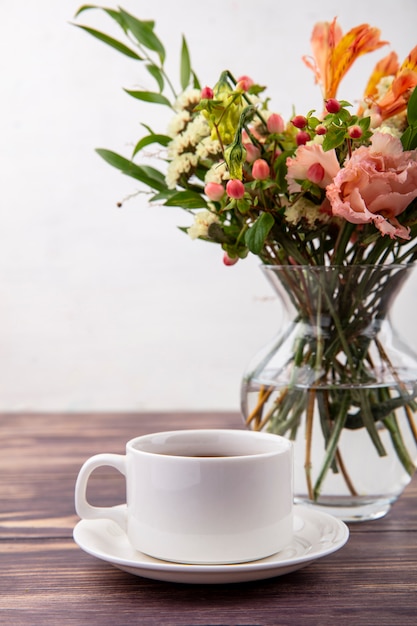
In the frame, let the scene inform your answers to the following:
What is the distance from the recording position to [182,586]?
1.58ft

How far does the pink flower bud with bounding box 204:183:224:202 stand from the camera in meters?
0.61

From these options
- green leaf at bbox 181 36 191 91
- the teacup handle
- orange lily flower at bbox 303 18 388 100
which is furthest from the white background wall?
the teacup handle

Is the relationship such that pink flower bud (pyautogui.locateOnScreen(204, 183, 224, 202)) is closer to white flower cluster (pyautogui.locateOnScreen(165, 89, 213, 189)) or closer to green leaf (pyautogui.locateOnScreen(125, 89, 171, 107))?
white flower cluster (pyautogui.locateOnScreen(165, 89, 213, 189))

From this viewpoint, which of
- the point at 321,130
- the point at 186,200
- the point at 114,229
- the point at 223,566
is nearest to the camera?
the point at 223,566

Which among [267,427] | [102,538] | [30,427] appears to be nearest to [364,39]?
[267,427]

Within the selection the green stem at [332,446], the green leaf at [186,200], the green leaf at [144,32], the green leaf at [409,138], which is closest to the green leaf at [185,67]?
the green leaf at [144,32]

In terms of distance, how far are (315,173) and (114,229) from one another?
62.1 inches

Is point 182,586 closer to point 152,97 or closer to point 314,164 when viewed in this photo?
point 314,164

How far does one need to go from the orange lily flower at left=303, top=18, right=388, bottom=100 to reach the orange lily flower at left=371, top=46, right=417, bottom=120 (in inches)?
1.6

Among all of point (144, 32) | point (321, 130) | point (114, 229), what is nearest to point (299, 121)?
point (321, 130)

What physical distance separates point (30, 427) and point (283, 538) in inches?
29.0

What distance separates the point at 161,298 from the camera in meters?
2.12

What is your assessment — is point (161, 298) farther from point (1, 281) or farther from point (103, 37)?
point (103, 37)

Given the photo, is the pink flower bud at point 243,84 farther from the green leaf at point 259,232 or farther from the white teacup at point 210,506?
the white teacup at point 210,506
